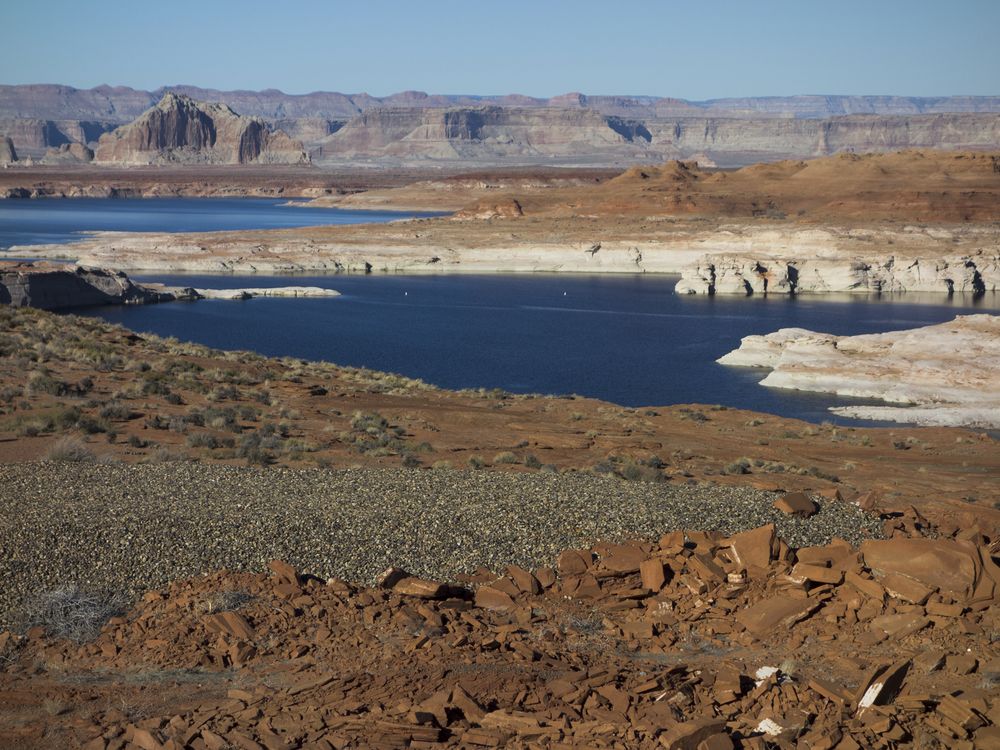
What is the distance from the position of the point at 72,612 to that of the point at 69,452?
7307 millimetres

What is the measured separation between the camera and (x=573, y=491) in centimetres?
1545

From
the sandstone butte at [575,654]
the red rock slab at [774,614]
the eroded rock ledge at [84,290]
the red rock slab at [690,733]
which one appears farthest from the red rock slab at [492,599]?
the eroded rock ledge at [84,290]

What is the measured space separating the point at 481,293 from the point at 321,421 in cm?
4912

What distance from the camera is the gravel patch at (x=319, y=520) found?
11758 mm

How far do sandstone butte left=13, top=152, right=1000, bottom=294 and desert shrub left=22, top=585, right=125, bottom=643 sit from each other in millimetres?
63904

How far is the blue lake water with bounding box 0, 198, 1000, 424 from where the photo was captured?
41.0m

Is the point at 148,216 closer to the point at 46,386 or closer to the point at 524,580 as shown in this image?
the point at 46,386

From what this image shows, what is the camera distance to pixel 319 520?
13359 mm

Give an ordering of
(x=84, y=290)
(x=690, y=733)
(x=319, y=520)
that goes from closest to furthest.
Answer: (x=690, y=733), (x=319, y=520), (x=84, y=290)

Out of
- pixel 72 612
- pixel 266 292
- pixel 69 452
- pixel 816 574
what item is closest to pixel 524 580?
pixel 816 574

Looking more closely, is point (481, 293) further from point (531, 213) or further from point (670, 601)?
point (670, 601)

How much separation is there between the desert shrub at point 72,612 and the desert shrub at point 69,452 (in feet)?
21.0

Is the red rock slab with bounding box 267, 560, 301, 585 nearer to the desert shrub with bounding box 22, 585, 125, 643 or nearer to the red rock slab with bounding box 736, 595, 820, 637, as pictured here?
the desert shrub with bounding box 22, 585, 125, 643

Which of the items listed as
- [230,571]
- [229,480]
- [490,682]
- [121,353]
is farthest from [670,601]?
[121,353]
